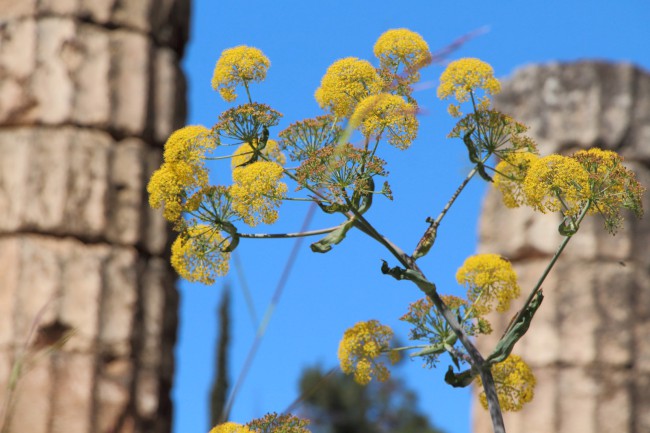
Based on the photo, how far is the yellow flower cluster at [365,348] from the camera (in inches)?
60.2

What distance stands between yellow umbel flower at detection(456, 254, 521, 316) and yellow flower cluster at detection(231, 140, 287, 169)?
0.35 metres

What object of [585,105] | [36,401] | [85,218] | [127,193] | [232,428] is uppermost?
[585,105]

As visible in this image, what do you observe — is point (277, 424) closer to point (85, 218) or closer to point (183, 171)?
point (183, 171)

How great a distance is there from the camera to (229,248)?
1401 millimetres

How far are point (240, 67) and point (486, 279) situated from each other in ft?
1.67

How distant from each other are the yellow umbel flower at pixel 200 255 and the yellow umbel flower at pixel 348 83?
0.85 feet

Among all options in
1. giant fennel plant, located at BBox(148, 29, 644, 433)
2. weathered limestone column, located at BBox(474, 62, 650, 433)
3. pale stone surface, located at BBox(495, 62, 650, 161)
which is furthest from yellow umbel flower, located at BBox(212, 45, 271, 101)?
pale stone surface, located at BBox(495, 62, 650, 161)

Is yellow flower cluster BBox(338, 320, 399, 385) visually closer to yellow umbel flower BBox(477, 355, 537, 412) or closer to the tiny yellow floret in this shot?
yellow umbel flower BBox(477, 355, 537, 412)

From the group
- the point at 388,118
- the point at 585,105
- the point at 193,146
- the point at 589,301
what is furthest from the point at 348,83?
the point at 585,105

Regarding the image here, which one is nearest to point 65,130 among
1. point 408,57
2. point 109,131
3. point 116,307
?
point 109,131

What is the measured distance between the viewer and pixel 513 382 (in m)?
1.55

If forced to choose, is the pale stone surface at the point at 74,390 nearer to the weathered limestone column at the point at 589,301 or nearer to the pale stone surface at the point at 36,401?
the pale stone surface at the point at 36,401

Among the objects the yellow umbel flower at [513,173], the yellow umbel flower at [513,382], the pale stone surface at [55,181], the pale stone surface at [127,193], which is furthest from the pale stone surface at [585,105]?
the yellow umbel flower at [513,382]

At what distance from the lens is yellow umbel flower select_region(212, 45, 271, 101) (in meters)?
1.51
